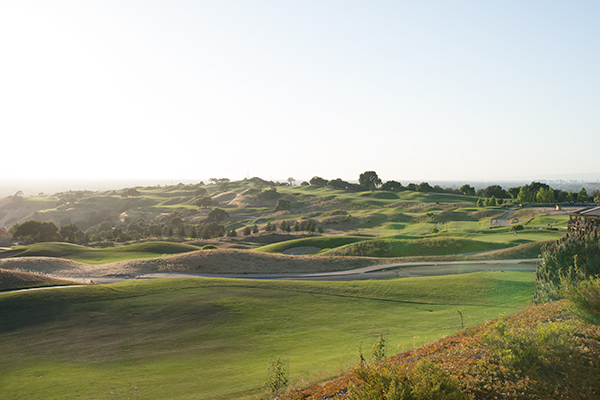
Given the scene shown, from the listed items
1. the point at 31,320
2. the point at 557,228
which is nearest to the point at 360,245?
the point at 557,228

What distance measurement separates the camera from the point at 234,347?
17.5m

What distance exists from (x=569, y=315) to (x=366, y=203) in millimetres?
105630

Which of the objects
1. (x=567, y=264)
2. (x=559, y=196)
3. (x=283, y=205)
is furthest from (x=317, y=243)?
(x=559, y=196)

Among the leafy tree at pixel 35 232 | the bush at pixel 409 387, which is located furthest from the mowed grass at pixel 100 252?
the bush at pixel 409 387

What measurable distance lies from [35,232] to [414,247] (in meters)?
68.2

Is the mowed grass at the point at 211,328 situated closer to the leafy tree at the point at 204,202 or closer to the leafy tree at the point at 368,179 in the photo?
the leafy tree at the point at 204,202

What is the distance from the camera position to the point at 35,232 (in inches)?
2640

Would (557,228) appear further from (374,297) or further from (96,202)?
(96,202)

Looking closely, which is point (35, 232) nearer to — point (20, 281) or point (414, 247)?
point (20, 281)

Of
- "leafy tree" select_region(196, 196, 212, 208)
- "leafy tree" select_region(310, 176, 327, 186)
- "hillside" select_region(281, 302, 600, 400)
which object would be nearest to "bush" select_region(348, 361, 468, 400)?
"hillside" select_region(281, 302, 600, 400)

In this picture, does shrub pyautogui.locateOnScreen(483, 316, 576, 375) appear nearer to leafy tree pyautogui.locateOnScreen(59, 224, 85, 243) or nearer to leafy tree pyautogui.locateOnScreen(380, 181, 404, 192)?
leafy tree pyautogui.locateOnScreen(59, 224, 85, 243)

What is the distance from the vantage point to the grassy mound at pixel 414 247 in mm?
48312

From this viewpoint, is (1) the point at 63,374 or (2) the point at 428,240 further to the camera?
(2) the point at 428,240

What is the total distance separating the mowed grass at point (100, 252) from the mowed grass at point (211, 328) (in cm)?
2411
